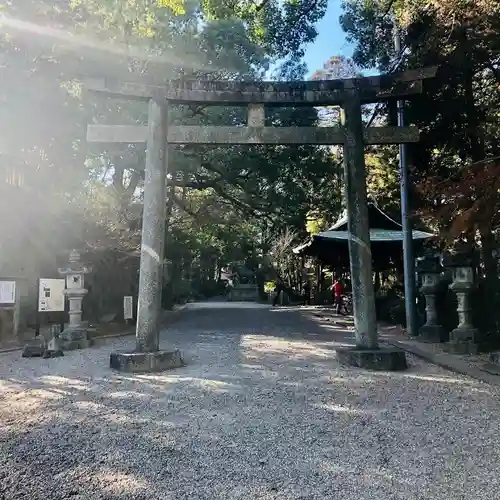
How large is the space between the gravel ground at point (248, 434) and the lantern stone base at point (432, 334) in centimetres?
371

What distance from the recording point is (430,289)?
37.7 feet

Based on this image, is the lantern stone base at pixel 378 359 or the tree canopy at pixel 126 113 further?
the tree canopy at pixel 126 113

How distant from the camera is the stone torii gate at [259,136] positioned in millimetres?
7797

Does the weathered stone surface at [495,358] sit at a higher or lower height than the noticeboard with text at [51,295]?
lower

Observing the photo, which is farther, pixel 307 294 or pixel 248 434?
pixel 307 294

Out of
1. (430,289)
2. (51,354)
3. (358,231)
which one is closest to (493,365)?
(358,231)

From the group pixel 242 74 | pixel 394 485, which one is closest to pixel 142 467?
pixel 394 485

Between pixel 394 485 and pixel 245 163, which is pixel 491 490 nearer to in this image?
pixel 394 485

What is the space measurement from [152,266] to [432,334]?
6753mm

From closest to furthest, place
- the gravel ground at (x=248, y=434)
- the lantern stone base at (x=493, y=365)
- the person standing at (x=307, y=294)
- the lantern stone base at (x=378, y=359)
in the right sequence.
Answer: the gravel ground at (x=248, y=434), the lantern stone base at (x=493, y=365), the lantern stone base at (x=378, y=359), the person standing at (x=307, y=294)

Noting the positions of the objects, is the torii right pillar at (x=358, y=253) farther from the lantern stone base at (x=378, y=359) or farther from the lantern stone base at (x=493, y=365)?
the lantern stone base at (x=493, y=365)

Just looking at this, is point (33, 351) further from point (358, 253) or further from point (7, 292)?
point (358, 253)

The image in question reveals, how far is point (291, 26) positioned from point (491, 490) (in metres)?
9.59

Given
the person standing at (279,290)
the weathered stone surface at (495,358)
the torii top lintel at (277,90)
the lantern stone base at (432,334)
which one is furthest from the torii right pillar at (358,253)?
the person standing at (279,290)
